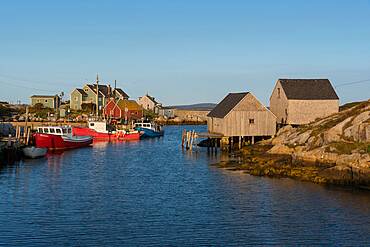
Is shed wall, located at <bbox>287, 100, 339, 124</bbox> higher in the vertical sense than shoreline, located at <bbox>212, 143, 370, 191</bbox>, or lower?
higher

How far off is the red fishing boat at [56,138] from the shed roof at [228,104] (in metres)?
20.1

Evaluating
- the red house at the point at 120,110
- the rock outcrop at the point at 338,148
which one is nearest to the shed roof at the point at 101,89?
the red house at the point at 120,110

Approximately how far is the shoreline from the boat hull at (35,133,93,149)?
78.6 ft

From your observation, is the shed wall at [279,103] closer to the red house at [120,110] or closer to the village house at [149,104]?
the red house at [120,110]

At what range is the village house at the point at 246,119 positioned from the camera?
5050 centimetres

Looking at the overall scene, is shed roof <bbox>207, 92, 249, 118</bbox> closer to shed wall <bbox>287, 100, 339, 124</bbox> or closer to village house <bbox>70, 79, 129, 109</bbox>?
shed wall <bbox>287, 100, 339, 124</bbox>

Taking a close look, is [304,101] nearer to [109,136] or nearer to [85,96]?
[109,136]

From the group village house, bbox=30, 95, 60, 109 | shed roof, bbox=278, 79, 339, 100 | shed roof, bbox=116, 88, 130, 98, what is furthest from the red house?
shed roof, bbox=278, 79, 339, 100

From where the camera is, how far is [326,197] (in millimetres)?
26641

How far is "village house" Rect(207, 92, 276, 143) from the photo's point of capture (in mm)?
50500

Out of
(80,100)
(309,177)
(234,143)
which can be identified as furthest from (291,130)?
(80,100)

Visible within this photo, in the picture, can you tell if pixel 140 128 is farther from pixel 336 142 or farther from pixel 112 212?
pixel 112 212

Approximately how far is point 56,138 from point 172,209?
1328 inches

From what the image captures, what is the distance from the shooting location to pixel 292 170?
34.4 meters
